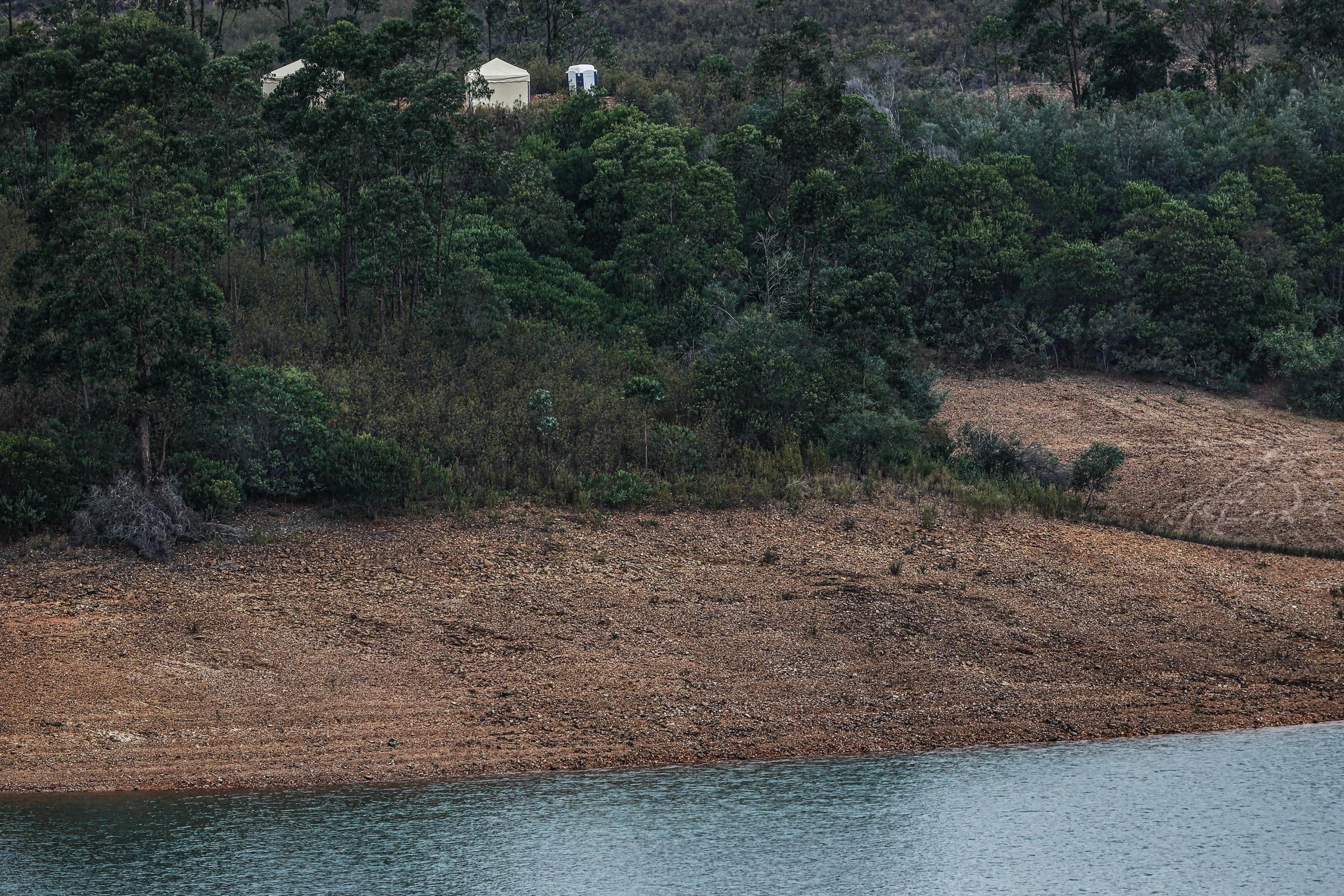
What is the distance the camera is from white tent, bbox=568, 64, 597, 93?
1698 inches

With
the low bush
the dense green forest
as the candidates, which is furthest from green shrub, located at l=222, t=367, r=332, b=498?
the low bush

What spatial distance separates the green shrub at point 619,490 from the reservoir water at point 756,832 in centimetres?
682

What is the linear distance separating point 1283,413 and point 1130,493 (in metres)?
6.55

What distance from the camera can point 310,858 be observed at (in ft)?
42.3

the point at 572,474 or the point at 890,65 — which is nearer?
the point at 572,474

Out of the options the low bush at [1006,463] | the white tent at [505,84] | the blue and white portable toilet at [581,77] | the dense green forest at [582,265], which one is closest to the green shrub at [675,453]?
the dense green forest at [582,265]

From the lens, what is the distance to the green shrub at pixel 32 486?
18.5 meters

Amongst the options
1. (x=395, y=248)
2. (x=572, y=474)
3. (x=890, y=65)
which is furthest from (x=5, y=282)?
(x=890, y=65)

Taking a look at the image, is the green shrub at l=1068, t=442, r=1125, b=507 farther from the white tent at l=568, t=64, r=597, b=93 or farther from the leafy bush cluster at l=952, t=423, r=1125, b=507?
the white tent at l=568, t=64, r=597, b=93

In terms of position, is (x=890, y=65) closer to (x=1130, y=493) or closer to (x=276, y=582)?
(x=1130, y=493)

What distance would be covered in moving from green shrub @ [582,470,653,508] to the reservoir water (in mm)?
6824

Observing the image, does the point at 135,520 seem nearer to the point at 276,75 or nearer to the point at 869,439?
the point at 869,439

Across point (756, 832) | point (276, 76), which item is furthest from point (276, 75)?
point (756, 832)

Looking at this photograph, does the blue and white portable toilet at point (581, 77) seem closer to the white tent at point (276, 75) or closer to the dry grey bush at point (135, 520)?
the white tent at point (276, 75)
